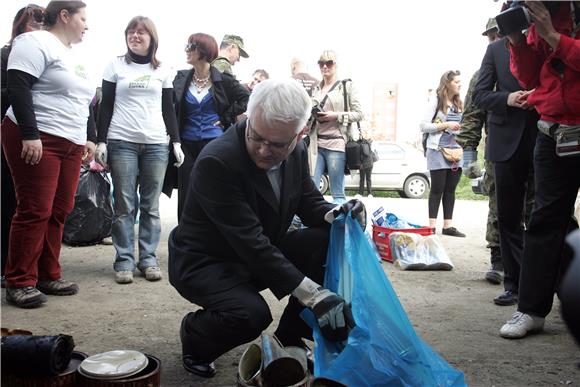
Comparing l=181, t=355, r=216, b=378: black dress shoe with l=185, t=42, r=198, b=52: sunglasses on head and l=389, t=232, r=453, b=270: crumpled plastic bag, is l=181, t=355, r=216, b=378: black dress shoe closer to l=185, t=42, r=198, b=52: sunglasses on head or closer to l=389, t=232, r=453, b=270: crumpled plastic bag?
l=389, t=232, r=453, b=270: crumpled plastic bag

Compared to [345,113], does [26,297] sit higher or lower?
lower

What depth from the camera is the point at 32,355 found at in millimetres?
1998

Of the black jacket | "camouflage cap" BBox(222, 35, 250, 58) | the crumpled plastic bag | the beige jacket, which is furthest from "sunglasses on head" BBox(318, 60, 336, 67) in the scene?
the crumpled plastic bag

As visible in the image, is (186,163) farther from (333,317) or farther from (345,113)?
(333,317)

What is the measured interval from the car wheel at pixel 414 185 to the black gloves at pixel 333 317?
12211mm

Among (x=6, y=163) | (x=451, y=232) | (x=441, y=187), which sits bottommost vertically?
(x=451, y=232)

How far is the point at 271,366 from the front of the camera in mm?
2047

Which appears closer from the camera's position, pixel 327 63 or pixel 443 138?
pixel 327 63

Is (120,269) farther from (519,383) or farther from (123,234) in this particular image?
(519,383)

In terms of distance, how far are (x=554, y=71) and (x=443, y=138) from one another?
141 inches

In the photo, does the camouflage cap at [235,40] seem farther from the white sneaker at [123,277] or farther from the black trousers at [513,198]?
the black trousers at [513,198]

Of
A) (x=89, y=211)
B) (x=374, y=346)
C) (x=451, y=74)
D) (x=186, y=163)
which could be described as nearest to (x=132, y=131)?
(x=186, y=163)

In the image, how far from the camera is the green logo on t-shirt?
13.3 feet

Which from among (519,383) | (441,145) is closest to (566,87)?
(519,383)
